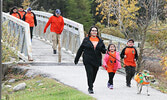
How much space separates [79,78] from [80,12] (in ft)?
116

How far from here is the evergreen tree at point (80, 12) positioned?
145 ft

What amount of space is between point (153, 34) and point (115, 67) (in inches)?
370

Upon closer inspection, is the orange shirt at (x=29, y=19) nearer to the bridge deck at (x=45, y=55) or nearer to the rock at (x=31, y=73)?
the bridge deck at (x=45, y=55)

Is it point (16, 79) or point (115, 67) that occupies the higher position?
point (115, 67)

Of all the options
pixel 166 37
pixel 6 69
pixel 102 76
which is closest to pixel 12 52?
pixel 6 69

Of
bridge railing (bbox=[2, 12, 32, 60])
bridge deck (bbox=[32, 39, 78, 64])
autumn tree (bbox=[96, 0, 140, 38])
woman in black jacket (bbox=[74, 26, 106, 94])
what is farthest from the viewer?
autumn tree (bbox=[96, 0, 140, 38])

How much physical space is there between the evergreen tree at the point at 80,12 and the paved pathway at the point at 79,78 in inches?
1132

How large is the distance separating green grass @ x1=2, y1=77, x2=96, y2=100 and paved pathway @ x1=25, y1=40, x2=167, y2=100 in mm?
355

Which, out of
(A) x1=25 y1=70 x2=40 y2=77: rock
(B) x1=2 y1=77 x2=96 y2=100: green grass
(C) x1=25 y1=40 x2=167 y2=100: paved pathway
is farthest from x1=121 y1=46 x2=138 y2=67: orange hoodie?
(A) x1=25 y1=70 x2=40 y2=77: rock

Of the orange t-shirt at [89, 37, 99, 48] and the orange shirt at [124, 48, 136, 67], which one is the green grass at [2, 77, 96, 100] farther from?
the orange shirt at [124, 48, 136, 67]

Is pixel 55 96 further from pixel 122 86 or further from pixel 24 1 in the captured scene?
pixel 24 1

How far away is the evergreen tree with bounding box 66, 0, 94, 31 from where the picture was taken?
145 ft

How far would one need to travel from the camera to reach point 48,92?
810 cm

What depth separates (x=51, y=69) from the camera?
11547 millimetres
